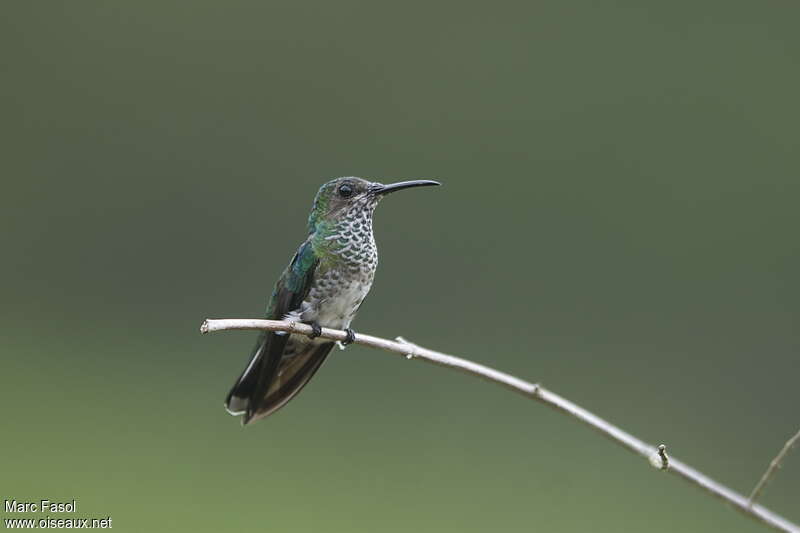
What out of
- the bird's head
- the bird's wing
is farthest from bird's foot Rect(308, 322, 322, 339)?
the bird's head

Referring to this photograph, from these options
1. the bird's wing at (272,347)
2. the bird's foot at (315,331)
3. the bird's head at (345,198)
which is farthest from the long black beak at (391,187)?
the bird's foot at (315,331)

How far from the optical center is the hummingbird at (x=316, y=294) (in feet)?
6.36

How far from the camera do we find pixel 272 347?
190 centimetres

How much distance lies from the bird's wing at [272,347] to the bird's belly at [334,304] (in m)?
0.03

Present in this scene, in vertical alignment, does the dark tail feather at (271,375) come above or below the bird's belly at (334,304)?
below

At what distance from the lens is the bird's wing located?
1.91 meters

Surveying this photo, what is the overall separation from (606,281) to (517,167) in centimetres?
71

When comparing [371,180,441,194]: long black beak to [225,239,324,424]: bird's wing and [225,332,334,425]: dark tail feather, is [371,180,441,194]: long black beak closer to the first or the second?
[225,239,324,424]: bird's wing

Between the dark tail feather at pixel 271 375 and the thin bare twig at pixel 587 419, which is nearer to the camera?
the thin bare twig at pixel 587 419

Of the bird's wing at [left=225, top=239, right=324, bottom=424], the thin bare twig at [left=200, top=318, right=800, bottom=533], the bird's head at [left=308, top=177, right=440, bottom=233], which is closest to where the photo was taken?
the thin bare twig at [left=200, top=318, right=800, bottom=533]

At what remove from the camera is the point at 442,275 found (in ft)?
15.4

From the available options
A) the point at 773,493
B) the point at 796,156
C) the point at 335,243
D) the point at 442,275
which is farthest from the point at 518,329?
the point at 335,243

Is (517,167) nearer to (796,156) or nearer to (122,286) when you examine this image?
(796,156)

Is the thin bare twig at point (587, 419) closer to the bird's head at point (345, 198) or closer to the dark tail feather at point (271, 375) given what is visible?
the dark tail feather at point (271, 375)
